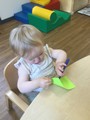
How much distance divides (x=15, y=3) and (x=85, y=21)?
42.3 inches

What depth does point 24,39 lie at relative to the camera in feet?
2.22

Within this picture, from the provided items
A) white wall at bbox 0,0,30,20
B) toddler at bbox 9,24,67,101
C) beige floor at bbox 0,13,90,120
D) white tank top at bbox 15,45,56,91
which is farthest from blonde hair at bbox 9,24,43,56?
white wall at bbox 0,0,30,20

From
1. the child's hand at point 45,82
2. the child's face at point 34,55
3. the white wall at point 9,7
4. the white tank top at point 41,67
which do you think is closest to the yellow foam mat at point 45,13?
the white wall at point 9,7

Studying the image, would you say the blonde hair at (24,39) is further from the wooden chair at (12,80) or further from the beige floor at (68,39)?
the beige floor at (68,39)

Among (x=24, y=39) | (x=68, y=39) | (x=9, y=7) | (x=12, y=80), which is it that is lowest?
(x=68, y=39)

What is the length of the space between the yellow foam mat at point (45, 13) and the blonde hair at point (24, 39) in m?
1.62

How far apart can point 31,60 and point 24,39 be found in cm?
12

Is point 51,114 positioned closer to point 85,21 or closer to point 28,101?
point 28,101

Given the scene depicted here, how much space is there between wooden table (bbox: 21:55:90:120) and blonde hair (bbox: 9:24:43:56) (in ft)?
0.61

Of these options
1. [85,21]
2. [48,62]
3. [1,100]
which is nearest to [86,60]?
[48,62]

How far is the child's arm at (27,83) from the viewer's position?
2.25ft

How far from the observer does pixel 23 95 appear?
37.4 inches

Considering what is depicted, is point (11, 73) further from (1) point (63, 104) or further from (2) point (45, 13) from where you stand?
(2) point (45, 13)

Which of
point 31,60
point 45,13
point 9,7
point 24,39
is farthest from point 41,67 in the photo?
point 9,7
